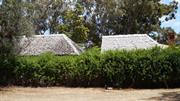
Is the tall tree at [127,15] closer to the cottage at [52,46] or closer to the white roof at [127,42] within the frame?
the white roof at [127,42]

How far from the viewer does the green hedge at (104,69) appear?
92.6 feet

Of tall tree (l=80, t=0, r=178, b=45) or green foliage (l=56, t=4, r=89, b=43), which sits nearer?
green foliage (l=56, t=4, r=89, b=43)

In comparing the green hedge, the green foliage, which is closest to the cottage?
the green hedge

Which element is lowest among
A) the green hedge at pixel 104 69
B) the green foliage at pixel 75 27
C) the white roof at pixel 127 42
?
the green hedge at pixel 104 69

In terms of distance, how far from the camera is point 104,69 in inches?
1137

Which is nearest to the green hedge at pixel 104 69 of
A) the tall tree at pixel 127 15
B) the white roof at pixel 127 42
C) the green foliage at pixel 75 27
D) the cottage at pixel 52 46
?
the cottage at pixel 52 46

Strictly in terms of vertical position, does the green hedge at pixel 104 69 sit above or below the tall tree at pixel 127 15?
below

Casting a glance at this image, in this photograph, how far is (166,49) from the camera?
29.2 meters

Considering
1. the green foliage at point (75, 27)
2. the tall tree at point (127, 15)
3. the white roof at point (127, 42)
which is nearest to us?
the white roof at point (127, 42)

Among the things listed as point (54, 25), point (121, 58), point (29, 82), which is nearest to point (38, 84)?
point (29, 82)

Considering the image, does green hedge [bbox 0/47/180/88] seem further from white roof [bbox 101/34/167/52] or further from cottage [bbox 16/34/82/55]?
white roof [bbox 101/34/167/52]

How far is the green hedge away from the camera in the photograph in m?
28.2

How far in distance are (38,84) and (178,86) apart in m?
10.3

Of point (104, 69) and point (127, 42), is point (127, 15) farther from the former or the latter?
point (104, 69)
